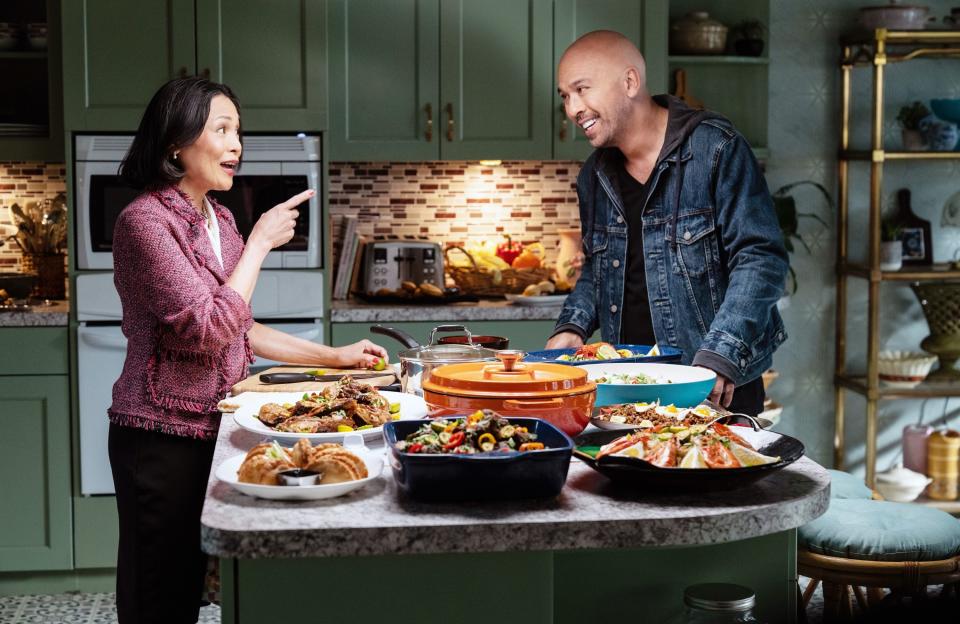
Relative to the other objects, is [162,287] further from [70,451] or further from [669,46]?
[669,46]

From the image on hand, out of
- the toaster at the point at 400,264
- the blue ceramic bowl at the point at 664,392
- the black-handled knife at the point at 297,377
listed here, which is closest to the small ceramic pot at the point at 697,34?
the toaster at the point at 400,264

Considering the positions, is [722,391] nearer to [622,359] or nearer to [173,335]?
[622,359]

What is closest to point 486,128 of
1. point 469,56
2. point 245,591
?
point 469,56

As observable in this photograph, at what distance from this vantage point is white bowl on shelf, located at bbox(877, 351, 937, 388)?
14.7 ft

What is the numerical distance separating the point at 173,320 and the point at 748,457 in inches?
43.7

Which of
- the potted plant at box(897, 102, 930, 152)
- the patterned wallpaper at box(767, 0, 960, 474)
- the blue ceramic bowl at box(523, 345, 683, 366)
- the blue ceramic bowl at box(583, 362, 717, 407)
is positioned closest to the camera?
the blue ceramic bowl at box(583, 362, 717, 407)

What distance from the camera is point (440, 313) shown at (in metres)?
4.03

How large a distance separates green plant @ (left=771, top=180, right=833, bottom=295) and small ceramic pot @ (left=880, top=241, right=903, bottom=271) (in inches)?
12.2

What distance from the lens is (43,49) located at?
13.9ft

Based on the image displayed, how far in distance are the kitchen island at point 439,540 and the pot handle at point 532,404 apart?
0.39 feet

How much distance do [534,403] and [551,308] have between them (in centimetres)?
253

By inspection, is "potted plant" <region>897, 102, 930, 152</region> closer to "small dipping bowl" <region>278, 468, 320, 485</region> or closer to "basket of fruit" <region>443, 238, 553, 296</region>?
"basket of fruit" <region>443, 238, 553, 296</region>

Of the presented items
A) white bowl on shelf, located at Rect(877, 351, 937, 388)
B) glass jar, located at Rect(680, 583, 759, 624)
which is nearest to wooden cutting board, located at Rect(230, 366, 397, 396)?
glass jar, located at Rect(680, 583, 759, 624)

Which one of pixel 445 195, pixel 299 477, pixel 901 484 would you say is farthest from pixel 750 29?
pixel 299 477
